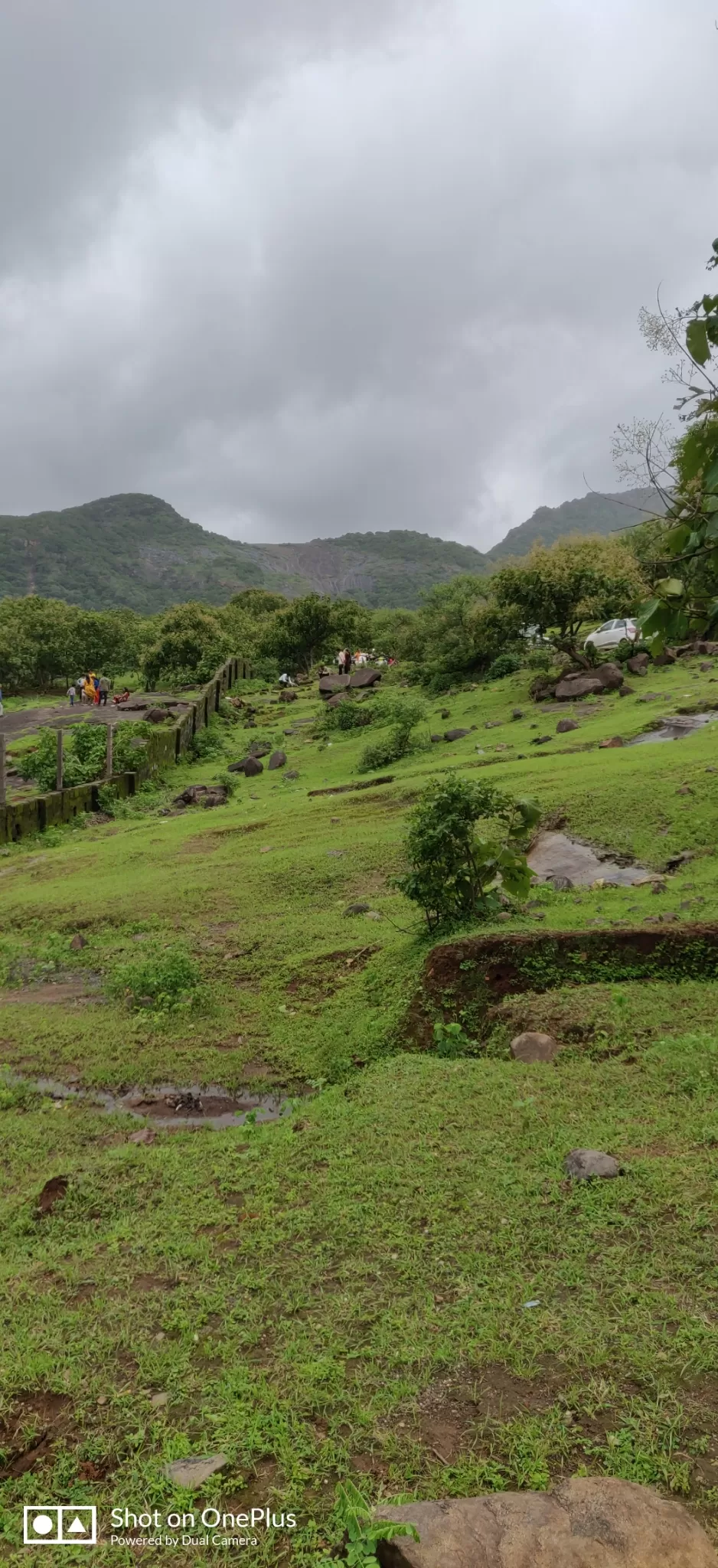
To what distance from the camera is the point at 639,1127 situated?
472 centimetres

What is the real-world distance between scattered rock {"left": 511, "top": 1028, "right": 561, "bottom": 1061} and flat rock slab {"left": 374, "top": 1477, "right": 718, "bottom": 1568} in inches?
138

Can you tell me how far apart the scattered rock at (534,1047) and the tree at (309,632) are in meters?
37.3

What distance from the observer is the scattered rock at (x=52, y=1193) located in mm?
4863

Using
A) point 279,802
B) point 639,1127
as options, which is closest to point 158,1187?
point 639,1127

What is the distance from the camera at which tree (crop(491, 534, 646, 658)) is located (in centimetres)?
2348

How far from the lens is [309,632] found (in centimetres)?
4362

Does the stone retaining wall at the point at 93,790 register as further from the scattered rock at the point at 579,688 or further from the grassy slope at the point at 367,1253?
the scattered rock at the point at 579,688

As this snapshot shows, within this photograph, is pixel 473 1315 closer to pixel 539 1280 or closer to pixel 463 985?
pixel 539 1280

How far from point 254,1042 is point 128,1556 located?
5063 millimetres

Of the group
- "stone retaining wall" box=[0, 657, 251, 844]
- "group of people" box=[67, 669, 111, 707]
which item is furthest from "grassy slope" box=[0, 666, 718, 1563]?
"group of people" box=[67, 669, 111, 707]

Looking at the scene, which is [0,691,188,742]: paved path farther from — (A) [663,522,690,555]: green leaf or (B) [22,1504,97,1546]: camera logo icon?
(B) [22,1504,97,1546]: camera logo icon

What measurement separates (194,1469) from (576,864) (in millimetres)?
7789

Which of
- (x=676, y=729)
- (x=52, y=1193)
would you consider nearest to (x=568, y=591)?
(x=676, y=729)

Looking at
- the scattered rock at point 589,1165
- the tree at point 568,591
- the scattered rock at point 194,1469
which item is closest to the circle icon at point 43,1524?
the scattered rock at point 194,1469
